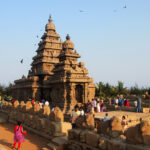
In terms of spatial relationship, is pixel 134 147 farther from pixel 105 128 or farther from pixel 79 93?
pixel 79 93

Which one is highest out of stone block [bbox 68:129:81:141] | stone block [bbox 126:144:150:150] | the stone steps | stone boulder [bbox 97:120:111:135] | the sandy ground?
stone boulder [bbox 97:120:111:135]

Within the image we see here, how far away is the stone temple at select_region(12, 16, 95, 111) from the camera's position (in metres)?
19.2

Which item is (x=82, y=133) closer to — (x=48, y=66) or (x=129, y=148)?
(x=129, y=148)

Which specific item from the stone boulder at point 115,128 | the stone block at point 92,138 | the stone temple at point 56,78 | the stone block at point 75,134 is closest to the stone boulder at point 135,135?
the stone boulder at point 115,128

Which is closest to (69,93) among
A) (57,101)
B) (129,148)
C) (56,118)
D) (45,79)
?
(57,101)

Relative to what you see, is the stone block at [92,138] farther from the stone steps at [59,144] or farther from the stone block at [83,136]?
the stone steps at [59,144]

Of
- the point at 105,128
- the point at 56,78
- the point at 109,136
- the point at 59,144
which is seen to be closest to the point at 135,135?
the point at 109,136

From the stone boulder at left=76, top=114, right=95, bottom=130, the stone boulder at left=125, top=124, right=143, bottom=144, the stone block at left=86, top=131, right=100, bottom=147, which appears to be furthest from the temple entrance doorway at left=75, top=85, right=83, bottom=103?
the stone boulder at left=125, top=124, right=143, bottom=144

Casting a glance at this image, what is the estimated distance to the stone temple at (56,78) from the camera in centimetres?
1919

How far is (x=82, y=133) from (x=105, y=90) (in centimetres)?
2917

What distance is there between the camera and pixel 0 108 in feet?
61.8

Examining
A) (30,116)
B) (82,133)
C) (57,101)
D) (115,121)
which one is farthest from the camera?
(57,101)

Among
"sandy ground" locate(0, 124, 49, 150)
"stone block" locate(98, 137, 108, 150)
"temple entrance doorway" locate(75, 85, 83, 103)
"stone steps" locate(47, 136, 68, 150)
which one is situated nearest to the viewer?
"stone block" locate(98, 137, 108, 150)

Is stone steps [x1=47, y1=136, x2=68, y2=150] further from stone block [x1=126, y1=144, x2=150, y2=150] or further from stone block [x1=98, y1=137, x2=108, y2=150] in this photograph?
stone block [x1=126, y1=144, x2=150, y2=150]
